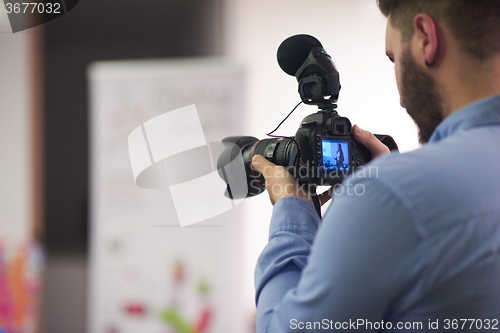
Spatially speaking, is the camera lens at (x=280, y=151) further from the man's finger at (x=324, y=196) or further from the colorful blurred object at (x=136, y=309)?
the colorful blurred object at (x=136, y=309)

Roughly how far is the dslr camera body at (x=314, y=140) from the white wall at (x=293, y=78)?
908 mm

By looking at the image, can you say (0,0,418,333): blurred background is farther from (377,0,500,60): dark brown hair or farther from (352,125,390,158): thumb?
(377,0,500,60): dark brown hair

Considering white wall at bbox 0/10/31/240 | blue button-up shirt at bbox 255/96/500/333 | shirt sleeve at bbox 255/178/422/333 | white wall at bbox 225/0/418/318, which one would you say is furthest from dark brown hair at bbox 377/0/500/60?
white wall at bbox 0/10/31/240

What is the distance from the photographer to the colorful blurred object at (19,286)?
2248 millimetres

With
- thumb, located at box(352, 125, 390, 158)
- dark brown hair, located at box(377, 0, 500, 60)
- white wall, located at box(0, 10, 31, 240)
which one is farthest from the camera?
white wall, located at box(0, 10, 31, 240)

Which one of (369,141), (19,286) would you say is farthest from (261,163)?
(19,286)

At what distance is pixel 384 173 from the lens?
440 millimetres

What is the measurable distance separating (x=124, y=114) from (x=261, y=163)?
1470 millimetres

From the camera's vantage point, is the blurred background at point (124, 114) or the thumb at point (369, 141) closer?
the thumb at point (369, 141)

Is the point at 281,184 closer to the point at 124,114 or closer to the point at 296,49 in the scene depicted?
the point at 296,49

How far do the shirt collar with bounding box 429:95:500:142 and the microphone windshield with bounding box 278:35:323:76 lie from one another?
39cm

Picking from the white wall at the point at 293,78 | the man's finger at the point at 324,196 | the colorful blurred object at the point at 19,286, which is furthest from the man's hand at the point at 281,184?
the colorful blurred object at the point at 19,286

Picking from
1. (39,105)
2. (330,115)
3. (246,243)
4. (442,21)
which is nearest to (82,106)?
(39,105)

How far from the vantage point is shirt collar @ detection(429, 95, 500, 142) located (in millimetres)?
491
